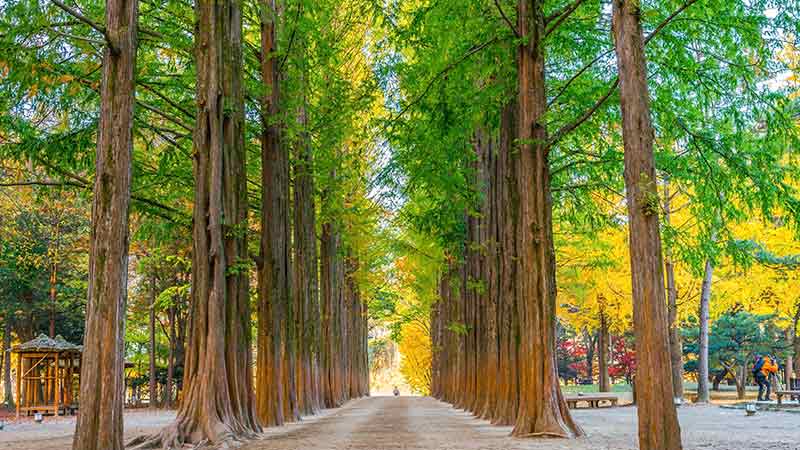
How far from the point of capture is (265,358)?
790 inches

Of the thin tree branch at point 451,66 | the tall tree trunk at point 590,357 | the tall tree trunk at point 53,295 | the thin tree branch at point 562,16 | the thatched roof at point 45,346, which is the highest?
the thin tree branch at point 562,16

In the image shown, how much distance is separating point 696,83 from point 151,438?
12.0 metres

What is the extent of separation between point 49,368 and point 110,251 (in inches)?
975

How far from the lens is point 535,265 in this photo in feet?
51.0

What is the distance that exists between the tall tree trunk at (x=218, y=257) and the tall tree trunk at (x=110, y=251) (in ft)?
10.6

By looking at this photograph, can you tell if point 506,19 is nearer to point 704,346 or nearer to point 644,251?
point 644,251

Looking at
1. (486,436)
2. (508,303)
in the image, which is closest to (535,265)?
(508,303)

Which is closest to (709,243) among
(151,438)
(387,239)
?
(151,438)

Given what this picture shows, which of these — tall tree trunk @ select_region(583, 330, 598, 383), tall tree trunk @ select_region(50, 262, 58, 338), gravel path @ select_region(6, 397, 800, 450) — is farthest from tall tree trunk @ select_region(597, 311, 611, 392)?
tall tree trunk @ select_region(50, 262, 58, 338)

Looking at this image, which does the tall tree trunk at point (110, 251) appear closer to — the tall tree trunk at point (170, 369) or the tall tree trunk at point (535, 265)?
the tall tree trunk at point (535, 265)

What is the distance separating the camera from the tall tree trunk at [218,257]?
1380 cm

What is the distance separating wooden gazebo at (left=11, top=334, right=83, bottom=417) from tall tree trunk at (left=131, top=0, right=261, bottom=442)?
54.6 feet

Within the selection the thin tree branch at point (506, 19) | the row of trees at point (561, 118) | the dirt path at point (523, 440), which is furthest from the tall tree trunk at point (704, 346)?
the thin tree branch at point (506, 19)

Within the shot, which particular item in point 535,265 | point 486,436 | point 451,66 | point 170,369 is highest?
point 451,66
